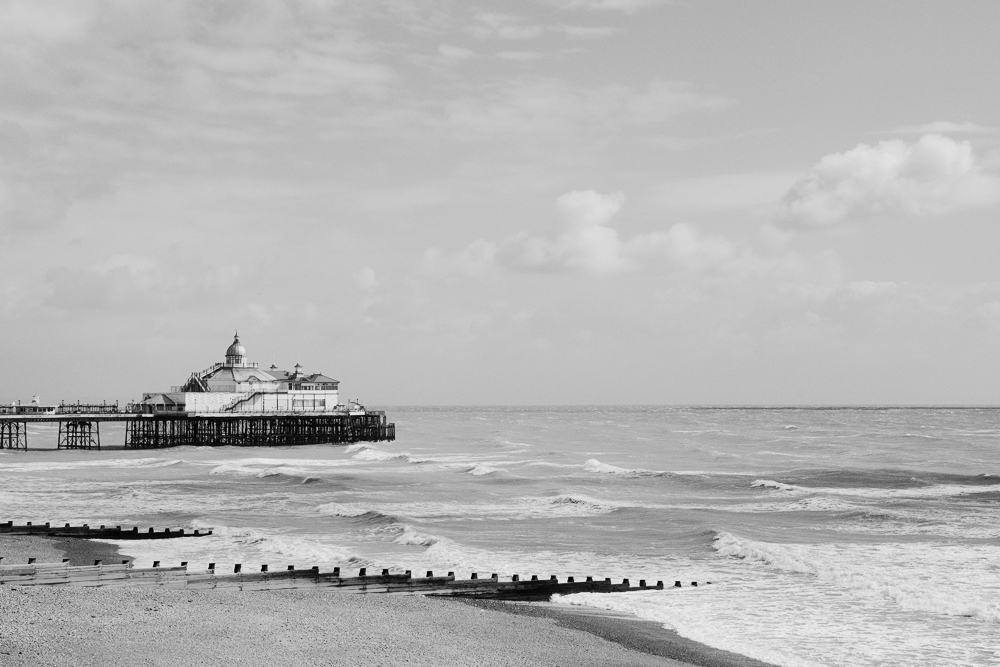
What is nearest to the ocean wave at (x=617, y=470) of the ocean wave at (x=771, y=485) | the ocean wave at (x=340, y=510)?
the ocean wave at (x=771, y=485)

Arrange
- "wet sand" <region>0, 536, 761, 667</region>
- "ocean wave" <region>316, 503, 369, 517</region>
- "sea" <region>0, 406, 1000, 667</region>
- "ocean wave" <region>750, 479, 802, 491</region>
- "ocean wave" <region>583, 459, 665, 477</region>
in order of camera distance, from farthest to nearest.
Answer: "ocean wave" <region>583, 459, 665, 477</region> → "ocean wave" <region>750, 479, 802, 491</region> → "ocean wave" <region>316, 503, 369, 517</region> → "sea" <region>0, 406, 1000, 667</region> → "wet sand" <region>0, 536, 761, 667</region>

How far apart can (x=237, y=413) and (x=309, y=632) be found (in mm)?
65894

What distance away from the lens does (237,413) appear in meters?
78.8

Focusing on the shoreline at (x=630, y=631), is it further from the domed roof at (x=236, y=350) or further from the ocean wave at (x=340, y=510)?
the domed roof at (x=236, y=350)

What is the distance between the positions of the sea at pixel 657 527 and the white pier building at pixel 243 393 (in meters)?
16.3

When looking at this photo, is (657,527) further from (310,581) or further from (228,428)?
(228,428)

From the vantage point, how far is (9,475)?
49469mm

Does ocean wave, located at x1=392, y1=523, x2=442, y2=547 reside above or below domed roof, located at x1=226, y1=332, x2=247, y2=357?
below

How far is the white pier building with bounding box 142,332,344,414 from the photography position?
80062 millimetres

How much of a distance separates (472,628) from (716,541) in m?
12.9

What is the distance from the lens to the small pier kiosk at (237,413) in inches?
3056

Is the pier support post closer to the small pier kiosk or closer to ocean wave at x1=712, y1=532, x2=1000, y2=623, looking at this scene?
the small pier kiosk

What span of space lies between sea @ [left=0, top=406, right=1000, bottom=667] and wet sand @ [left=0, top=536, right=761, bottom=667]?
1.58 meters

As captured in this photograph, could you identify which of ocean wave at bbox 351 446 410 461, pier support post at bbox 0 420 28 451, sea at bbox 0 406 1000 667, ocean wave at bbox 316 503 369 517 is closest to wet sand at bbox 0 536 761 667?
sea at bbox 0 406 1000 667
